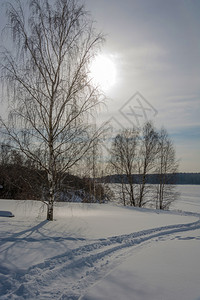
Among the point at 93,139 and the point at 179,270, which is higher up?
the point at 93,139

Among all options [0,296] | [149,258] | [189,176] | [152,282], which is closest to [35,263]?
[0,296]

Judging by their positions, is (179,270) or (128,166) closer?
(179,270)

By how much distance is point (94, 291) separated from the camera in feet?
10.6

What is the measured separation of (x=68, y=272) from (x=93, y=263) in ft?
2.19

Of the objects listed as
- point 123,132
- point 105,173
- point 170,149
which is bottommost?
point 105,173

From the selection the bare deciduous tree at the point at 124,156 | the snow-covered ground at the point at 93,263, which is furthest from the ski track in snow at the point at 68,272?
the bare deciduous tree at the point at 124,156

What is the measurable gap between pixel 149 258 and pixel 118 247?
860 millimetres

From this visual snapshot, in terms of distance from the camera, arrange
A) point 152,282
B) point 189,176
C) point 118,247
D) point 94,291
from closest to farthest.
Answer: point 94,291, point 152,282, point 118,247, point 189,176

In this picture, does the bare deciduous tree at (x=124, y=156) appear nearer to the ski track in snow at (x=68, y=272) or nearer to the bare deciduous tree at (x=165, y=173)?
the bare deciduous tree at (x=165, y=173)

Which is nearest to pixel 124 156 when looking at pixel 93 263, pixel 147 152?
pixel 147 152

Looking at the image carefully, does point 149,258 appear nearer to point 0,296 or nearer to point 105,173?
point 0,296

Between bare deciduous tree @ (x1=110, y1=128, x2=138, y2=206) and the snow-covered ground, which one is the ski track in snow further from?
bare deciduous tree @ (x1=110, y1=128, x2=138, y2=206)

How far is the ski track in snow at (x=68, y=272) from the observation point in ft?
10.2

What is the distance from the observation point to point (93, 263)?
14.4 feet
